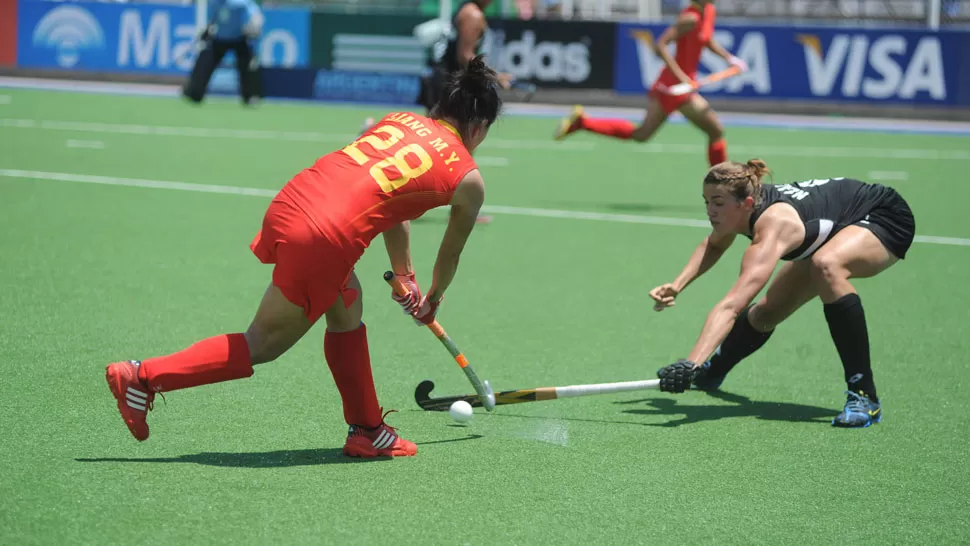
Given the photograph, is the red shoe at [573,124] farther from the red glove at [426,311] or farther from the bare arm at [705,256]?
the red glove at [426,311]

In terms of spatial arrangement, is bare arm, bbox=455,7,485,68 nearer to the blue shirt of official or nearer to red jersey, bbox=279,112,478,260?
red jersey, bbox=279,112,478,260

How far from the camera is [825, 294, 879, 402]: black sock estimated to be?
6055 mm

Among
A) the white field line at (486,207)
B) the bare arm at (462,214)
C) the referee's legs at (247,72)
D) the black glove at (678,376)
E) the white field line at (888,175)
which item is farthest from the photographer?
the referee's legs at (247,72)

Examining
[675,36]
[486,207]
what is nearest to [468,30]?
[486,207]

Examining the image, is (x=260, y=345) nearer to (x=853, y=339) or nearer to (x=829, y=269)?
(x=829, y=269)

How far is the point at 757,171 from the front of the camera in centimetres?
607

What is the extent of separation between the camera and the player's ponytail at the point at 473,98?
200 inches

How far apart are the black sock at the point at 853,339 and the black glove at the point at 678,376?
2.93 ft

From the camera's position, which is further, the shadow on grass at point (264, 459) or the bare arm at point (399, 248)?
the bare arm at point (399, 248)

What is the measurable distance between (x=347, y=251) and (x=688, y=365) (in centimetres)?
164

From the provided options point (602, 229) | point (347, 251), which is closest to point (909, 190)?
point (602, 229)

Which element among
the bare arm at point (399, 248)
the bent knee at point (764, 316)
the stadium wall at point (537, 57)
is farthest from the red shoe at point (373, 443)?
the stadium wall at point (537, 57)

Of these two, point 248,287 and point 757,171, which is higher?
point 757,171

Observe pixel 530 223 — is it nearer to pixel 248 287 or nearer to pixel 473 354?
pixel 248 287
